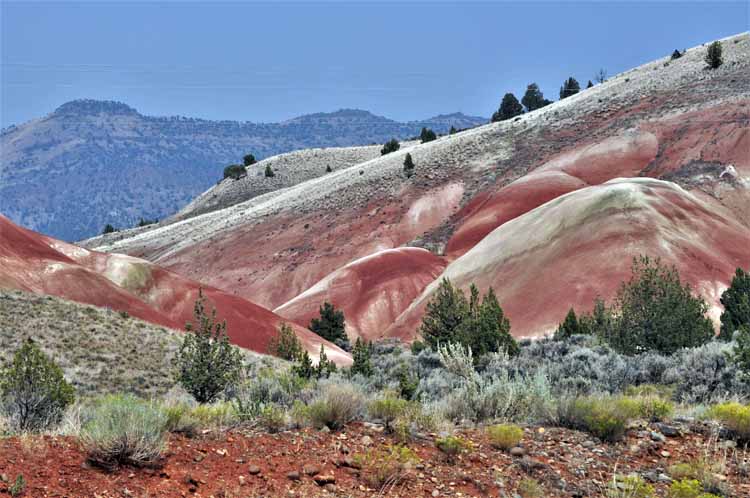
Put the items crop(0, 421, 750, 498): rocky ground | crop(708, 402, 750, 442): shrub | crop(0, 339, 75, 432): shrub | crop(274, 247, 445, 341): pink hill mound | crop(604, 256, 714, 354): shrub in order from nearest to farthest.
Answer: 1. crop(0, 421, 750, 498): rocky ground
2. crop(708, 402, 750, 442): shrub
3. crop(0, 339, 75, 432): shrub
4. crop(604, 256, 714, 354): shrub
5. crop(274, 247, 445, 341): pink hill mound

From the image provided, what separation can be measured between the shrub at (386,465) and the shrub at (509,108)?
104057mm

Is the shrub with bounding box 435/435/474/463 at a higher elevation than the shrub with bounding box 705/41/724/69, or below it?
below

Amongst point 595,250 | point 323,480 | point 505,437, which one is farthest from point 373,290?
point 323,480

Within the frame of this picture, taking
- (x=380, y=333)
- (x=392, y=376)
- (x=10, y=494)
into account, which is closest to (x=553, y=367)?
(x=392, y=376)

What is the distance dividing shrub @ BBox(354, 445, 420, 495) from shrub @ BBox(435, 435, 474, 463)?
427 millimetres

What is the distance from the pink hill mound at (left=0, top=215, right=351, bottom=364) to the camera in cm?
3500

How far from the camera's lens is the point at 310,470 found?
6887 millimetres

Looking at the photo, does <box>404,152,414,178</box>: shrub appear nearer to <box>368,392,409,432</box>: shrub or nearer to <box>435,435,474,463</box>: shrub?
<box>368,392,409,432</box>: shrub

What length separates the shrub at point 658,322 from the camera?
1852cm

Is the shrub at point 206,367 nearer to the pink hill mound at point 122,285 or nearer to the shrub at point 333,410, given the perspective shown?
the shrub at point 333,410

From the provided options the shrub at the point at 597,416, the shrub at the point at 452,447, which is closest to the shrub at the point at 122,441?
the shrub at the point at 452,447

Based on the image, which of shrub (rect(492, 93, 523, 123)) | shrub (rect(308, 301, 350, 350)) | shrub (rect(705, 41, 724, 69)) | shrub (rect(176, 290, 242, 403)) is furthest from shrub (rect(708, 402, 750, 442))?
shrub (rect(492, 93, 523, 123))

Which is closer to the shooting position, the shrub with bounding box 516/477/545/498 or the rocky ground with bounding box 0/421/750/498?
the rocky ground with bounding box 0/421/750/498

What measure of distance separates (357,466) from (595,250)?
3129cm
